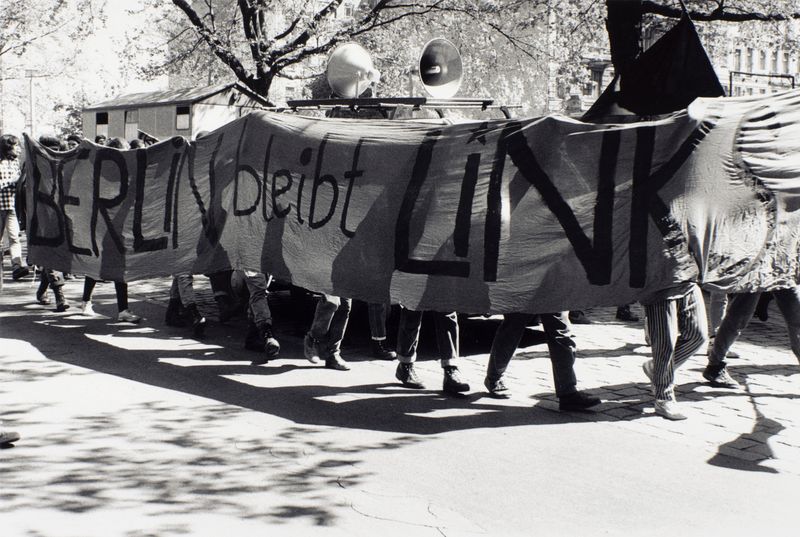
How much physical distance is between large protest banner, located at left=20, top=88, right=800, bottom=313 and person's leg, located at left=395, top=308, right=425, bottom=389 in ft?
1.17

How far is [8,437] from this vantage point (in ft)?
18.4

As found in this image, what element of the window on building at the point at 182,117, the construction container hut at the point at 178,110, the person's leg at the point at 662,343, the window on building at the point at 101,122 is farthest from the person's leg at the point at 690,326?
the window on building at the point at 101,122

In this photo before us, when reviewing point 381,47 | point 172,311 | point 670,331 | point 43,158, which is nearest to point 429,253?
point 670,331

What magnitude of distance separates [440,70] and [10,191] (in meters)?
7.35

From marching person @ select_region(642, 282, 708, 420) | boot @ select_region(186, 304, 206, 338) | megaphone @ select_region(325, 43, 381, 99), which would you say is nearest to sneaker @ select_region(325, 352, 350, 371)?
boot @ select_region(186, 304, 206, 338)

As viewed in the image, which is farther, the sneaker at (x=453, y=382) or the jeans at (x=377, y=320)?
the jeans at (x=377, y=320)

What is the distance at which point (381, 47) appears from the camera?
2470cm

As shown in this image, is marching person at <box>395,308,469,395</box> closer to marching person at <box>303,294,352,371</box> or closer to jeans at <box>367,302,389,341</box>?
marching person at <box>303,294,352,371</box>

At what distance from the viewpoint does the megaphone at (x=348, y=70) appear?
10258mm

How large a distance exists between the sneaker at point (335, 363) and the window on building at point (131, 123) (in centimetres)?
1560

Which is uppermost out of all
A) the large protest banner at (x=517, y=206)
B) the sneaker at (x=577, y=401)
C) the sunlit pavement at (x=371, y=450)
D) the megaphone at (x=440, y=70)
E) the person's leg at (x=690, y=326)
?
the megaphone at (x=440, y=70)

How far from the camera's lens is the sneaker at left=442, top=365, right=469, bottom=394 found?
23.6 feet

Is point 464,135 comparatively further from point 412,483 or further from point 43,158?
point 43,158

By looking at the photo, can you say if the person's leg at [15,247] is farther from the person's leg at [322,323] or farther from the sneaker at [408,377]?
the sneaker at [408,377]
